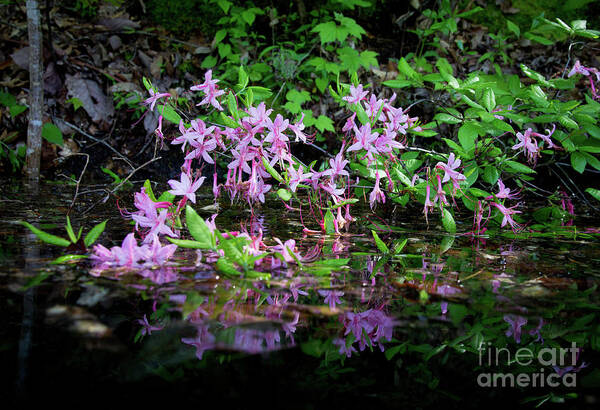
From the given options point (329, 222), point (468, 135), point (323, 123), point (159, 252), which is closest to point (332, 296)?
point (159, 252)

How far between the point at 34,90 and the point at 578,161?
3.73m

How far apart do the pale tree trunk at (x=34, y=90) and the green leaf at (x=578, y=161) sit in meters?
3.68

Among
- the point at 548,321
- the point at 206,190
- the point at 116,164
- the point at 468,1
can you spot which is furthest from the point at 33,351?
the point at 468,1

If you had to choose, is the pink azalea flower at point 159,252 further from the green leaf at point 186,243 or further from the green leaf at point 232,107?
the green leaf at point 232,107

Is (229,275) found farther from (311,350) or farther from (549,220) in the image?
(549,220)

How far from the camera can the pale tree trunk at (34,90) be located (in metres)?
3.14

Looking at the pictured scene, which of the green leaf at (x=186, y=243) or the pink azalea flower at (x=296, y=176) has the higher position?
the pink azalea flower at (x=296, y=176)

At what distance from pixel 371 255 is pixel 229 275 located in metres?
0.65

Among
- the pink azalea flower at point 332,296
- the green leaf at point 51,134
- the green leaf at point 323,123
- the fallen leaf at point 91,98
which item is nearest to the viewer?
the pink azalea flower at point 332,296

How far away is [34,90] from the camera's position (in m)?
3.20

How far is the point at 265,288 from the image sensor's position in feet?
4.09

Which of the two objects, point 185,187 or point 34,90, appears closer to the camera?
point 185,187

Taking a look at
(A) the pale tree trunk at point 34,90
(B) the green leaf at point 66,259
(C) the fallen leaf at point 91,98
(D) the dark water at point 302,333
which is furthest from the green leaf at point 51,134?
(B) the green leaf at point 66,259

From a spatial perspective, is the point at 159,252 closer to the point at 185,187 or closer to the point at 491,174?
the point at 185,187
